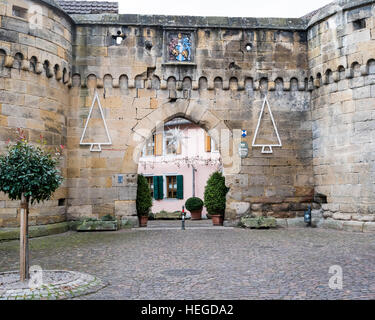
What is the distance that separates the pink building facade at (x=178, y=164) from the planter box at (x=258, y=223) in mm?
12382

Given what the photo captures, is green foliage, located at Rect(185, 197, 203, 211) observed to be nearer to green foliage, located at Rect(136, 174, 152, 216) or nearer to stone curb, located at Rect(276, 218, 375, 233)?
green foliage, located at Rect(136, 174, 152, 216)

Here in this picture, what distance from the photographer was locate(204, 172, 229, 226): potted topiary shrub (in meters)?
13.6

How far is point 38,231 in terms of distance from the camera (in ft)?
35.7

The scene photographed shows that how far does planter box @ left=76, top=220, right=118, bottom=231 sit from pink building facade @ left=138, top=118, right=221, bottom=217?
13056 mm

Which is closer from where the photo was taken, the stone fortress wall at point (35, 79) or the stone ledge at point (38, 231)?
the stone ledge at point (38, 231)

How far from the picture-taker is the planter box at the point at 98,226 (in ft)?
39.4

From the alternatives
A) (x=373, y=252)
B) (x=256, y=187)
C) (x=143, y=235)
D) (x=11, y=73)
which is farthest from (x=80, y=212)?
(x=373, y=252)

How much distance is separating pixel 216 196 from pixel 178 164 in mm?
11808

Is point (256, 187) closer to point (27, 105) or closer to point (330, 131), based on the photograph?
point (330, 131)

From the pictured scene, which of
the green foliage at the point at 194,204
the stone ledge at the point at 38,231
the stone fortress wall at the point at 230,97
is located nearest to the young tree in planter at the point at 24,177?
the stone ledge at the point at 38,231

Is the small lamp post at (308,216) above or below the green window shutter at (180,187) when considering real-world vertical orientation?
below

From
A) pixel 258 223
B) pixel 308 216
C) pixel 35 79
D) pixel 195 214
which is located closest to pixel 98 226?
pixel 35 79

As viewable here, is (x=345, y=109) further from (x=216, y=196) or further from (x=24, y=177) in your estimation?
(x=24, y=177)

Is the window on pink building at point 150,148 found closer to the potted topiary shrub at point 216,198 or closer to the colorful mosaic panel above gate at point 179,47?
the potted topiary shrub at point 216,198
